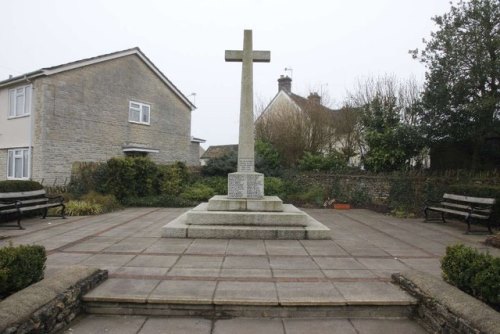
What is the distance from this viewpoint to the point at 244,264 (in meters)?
5.67

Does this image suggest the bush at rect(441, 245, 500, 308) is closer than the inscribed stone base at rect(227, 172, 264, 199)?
Yes

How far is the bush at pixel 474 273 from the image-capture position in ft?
12.2

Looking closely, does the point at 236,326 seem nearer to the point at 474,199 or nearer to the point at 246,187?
the point at 246,187

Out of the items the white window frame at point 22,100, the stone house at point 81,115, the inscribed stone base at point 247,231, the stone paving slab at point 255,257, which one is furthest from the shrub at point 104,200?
the white window frame at point 22,100

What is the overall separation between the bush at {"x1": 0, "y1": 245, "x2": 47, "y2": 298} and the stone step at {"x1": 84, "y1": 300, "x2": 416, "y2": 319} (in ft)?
3.17

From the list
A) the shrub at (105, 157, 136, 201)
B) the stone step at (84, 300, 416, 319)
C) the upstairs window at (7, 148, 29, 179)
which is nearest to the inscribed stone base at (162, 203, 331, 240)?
the stone step at (84, 300, 416, 319)

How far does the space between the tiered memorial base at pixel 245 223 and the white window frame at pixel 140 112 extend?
593 inches

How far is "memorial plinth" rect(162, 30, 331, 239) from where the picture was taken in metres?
7.75

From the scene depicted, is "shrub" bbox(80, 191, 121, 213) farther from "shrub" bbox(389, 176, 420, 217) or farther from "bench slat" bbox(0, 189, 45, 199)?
"shrub" bbox(389, 176, 420, 217)

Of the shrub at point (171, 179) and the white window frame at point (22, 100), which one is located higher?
the white window frame at point (22, 100)

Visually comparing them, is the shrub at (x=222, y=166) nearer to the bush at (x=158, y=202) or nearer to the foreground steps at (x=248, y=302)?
the bush at (x=158, y=202)

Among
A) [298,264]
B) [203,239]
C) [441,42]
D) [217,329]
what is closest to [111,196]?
[203,239]

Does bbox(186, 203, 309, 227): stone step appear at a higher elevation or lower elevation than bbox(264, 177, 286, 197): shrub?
lower

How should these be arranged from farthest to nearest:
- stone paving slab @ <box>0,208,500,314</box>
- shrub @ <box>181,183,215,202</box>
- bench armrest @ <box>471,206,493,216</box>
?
shrub @ <box>181,183,215,202</box>
bench armrest @ <box>471,206,493,216</box>
stone paving slab @ <box>0,208,500,314</box>
